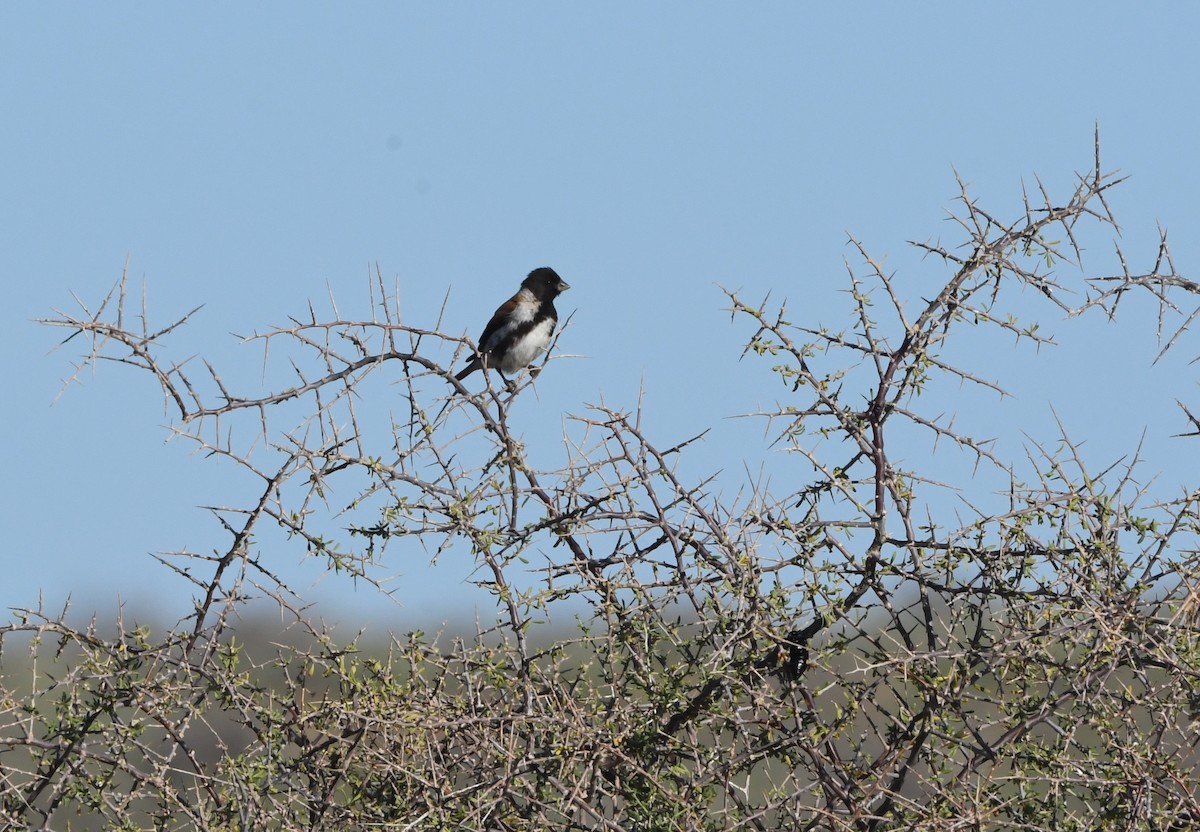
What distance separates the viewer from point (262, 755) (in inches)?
164

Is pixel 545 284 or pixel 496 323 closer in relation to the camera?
pixel 496 323

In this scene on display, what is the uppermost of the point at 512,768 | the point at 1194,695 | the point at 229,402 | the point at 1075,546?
the point at 229,402

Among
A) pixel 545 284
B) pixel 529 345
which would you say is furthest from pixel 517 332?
pixel 545 284

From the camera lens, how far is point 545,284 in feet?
32.6

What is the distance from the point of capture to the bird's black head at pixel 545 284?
9898mm

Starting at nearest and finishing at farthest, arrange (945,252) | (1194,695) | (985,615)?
(1194,695), (985,615), (945,252)

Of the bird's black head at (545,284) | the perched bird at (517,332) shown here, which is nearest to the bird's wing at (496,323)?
the perched bird at (517,332)

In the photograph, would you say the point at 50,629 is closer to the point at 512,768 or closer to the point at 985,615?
the point at 512,768

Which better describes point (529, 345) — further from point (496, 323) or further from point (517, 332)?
point (496, 323)

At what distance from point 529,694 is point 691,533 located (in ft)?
2.07

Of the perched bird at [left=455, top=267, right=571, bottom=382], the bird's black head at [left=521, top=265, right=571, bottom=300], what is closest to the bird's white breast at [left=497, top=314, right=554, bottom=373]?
the perched bird at [left=455, top=267, right=571, bottom=382]

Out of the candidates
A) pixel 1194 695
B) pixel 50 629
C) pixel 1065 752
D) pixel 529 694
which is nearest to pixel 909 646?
pixel 1065 752

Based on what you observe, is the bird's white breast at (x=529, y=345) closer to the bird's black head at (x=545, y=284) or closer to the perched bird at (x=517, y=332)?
the perched bird at (x=517, y=332)

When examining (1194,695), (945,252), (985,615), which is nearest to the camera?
(1194,695)
